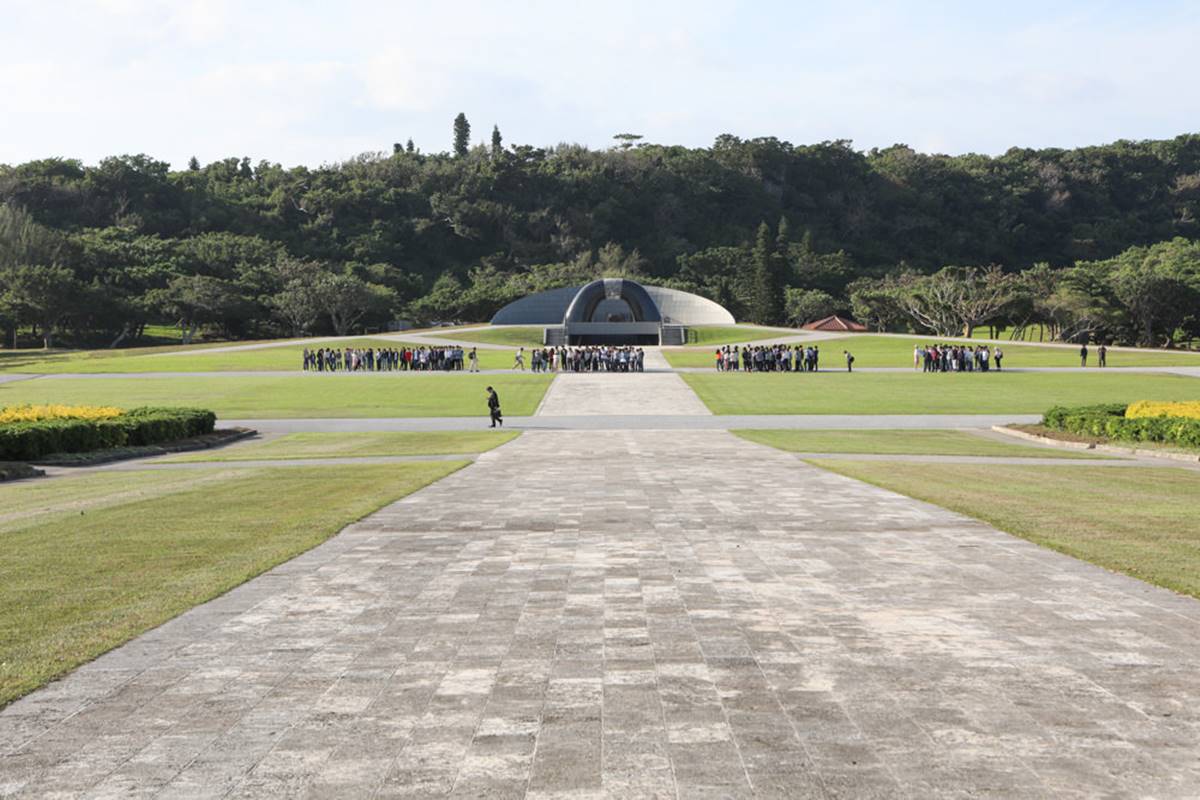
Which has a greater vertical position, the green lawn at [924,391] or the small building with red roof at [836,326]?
the small building with red roof at [836,326]

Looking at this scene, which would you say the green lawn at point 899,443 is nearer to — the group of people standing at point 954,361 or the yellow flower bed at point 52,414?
the yellow flower bed at point 52,414

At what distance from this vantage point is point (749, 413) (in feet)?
115

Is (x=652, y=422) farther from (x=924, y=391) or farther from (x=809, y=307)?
(x=809, y=307)

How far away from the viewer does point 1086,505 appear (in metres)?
13.9

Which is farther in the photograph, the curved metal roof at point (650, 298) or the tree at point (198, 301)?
the curved metal roof at point (650, 298)

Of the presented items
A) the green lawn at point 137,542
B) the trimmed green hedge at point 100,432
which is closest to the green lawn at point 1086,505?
the green lawn at point 137,542

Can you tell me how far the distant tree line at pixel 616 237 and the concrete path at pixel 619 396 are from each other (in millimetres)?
41510

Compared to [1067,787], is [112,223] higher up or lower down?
higher up

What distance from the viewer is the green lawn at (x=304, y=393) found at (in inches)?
1460

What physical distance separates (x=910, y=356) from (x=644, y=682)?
60.2 metres

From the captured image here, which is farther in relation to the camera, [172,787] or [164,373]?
[164,373]

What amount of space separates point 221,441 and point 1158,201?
140800 mm

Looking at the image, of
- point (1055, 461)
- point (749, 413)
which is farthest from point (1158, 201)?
point (1055, 461)

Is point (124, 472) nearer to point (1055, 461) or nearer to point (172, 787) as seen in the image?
point (172, 787)
